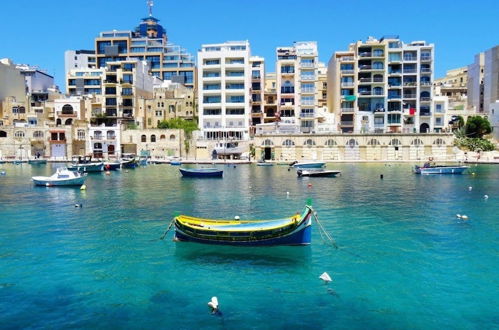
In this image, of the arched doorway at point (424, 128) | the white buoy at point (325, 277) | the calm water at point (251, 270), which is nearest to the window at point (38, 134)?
the calm water at point (251, 270)

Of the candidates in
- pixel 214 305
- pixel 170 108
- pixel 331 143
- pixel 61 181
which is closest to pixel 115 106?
pixel 170 108

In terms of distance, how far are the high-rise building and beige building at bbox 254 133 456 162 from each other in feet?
169

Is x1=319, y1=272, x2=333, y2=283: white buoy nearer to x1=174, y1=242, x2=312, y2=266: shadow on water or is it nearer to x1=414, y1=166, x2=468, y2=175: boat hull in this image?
x1=174, y1=242, x2=312, y2=266: shadow on water

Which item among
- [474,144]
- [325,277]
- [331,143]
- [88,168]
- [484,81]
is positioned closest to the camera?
[325,277]

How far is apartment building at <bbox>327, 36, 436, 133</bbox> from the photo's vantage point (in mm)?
98812

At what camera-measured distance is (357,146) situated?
3716 inches

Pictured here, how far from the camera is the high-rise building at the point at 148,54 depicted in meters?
138

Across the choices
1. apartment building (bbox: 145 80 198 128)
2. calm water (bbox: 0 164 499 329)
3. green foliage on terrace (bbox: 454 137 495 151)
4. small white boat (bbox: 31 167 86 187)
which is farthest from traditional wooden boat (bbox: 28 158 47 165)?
green foliage on terrace (bbox: 454 137 495 151)

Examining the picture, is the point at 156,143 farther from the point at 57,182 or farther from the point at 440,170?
the point at 440,170

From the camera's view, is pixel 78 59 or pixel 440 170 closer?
pixel 440 170

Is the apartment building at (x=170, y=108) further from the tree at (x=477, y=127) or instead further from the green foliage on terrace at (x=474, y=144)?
the tree at (x=477, y=127)

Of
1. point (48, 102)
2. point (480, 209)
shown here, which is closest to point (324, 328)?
point (480, 209)

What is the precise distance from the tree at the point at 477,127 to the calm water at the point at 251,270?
2637 inches

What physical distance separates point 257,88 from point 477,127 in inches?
1919
